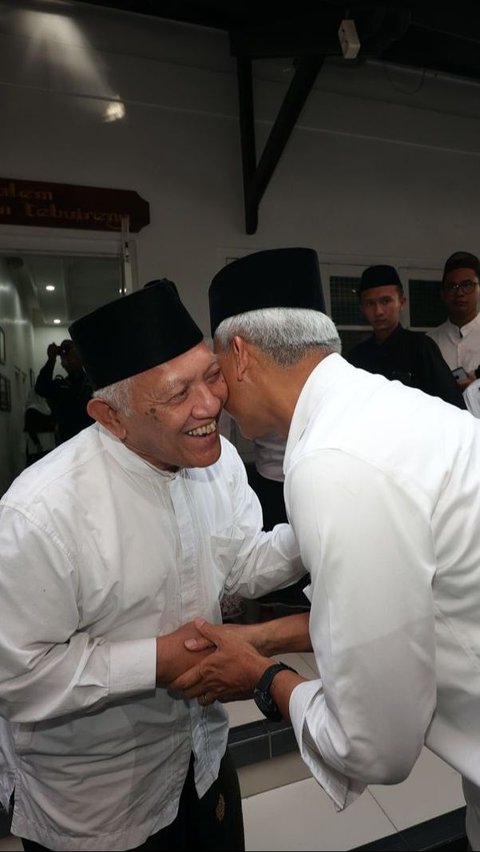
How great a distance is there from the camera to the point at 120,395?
3.63ft

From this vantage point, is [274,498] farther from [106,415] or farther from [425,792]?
[106,415]

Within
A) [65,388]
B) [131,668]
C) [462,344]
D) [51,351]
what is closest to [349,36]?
[462,344]

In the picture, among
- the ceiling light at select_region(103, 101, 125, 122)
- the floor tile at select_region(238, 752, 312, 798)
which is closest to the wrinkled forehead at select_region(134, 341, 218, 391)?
the floor tile at select_region(238, 752, 312, 798)

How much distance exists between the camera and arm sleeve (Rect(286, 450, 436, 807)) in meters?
0.74

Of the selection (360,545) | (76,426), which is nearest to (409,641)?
(360,545)

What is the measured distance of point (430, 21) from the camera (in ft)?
11.5

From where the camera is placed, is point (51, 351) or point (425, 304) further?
point (425, 304)

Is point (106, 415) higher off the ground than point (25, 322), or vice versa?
point (25, 322)

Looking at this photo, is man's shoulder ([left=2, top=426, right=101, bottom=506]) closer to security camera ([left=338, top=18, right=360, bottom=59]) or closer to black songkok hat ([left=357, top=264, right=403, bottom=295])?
black songkok hat ([left=357, top=264, right=403, bottom=295])

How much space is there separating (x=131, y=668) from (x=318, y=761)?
15.4 inches

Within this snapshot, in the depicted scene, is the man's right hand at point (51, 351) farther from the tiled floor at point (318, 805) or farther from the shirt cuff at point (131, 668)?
the shirt cuff at point (131, 668)

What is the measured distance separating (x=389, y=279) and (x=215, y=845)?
9.24 feet

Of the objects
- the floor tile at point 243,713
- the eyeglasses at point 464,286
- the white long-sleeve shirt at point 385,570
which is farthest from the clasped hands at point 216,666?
the eyeglasses at point 464,286

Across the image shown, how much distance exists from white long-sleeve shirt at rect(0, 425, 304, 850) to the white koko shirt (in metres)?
2.94
